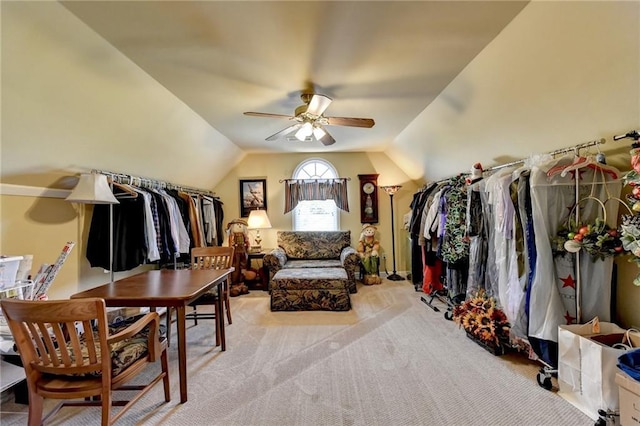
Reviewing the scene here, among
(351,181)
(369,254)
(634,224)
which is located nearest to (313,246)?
(369,254)

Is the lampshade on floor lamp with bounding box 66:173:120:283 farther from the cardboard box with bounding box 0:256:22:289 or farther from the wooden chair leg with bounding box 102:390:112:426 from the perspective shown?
the wooden chair leg with bounding box 102:390:112:426

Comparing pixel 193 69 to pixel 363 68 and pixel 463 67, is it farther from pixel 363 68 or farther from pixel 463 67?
pixel 463 67

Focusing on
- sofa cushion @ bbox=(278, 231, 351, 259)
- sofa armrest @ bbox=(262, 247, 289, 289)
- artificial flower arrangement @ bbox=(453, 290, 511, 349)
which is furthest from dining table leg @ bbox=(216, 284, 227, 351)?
sofa cushion @ bbox=(278, 231, 351, 259)

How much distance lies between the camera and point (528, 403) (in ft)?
5.92

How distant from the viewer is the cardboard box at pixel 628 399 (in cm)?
135

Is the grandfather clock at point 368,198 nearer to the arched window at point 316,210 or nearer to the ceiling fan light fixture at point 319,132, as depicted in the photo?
the arched window at point 316,210

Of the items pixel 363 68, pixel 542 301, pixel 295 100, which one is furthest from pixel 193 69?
pixel 542 301

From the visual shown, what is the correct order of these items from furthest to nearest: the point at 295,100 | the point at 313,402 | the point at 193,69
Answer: the point at 295,100 < the point at 193,69 < the point at 313,402

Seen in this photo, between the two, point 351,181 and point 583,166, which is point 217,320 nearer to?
point 583,166

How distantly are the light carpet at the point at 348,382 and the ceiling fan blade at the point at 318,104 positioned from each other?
2209 mm

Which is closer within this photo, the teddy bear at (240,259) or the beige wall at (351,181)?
the teddy bear at (240,259)

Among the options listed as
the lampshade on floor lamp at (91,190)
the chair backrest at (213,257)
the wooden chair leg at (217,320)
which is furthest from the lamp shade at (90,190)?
the wooden chair leg at (217,320)

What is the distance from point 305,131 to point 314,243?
2489 mm

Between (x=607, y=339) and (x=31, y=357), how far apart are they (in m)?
3.31
